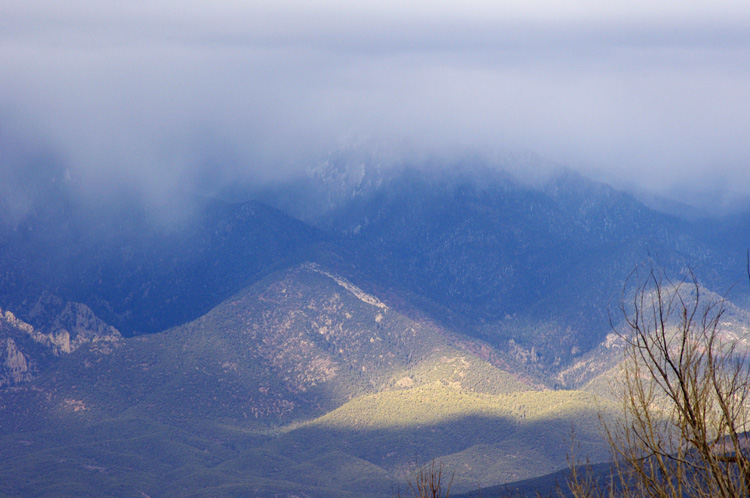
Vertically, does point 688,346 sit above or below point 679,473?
above

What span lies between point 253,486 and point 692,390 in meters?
175

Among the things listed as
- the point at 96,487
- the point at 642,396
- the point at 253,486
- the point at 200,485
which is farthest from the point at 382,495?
the point at 642,396

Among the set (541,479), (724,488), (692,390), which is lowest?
(724,488)

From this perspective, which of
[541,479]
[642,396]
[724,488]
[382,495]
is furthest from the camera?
[382,495]

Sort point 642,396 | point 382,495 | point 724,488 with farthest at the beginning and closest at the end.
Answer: point 382,495, point 642,396, point 724,488

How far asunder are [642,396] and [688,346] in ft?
5.75

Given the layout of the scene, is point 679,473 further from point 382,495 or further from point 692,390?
point 382,495

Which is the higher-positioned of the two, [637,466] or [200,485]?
[200,485]

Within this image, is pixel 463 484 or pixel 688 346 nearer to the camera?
pixel 688 346

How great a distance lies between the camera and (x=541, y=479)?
153m

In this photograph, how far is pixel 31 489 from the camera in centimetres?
19225

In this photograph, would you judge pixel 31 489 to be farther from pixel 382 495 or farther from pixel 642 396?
pixel 642 396

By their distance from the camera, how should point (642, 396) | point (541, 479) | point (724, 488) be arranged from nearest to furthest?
point (724, 488) < point (642, 396) < point (541, 479)

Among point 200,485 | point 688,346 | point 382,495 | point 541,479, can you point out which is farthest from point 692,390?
point 200,485
